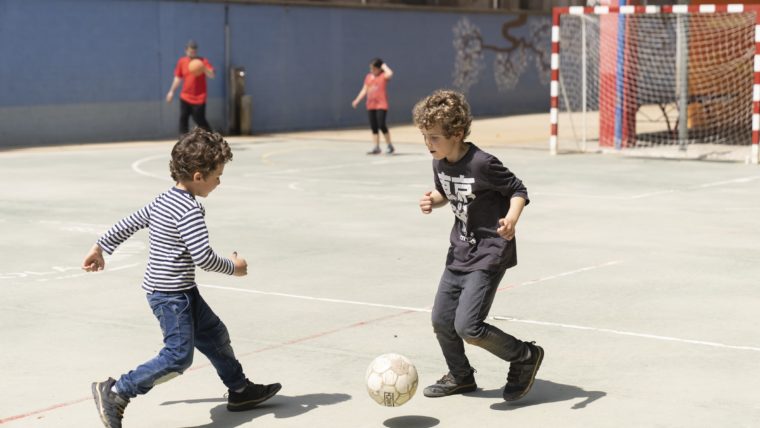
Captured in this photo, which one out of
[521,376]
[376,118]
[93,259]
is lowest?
[521,376]

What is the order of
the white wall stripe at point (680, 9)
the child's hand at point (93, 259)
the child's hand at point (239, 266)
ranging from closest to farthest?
the child's hand at point (239, 266) → the child's hand at point (93, 259) → the white wall stripe at point (680, 9)

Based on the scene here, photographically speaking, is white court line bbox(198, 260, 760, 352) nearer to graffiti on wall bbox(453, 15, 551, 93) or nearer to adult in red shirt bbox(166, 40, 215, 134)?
adult in red shirt bbox(166, 40, 215, 134)

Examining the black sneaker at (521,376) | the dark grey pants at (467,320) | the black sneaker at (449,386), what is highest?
the dark grey pants at (467,320)

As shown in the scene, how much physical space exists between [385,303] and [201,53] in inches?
806

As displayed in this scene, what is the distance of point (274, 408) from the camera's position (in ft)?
21.2

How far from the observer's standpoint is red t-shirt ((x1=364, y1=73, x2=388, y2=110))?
22750 millimetres

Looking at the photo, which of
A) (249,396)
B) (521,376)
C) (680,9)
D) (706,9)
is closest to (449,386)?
(521,376)

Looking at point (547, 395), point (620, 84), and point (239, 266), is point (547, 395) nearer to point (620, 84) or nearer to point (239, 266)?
point (239, 266)

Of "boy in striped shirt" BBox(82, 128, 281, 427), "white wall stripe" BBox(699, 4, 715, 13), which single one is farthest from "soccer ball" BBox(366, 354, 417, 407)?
"white wall stripe" BBox(699, 4, 715, 13)

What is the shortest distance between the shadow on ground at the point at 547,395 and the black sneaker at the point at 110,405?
1.81 metres

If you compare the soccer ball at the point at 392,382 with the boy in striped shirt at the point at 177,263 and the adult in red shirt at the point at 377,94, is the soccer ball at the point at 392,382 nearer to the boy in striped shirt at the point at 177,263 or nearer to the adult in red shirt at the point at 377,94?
the boy in striped shirt at the point at 177,263

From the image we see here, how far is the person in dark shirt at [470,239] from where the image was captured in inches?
248

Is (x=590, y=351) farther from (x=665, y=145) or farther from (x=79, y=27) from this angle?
(x=79, y=27)

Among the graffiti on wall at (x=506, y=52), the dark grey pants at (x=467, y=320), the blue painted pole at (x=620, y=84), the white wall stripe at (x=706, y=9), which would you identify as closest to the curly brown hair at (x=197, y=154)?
the dark grey pants at (x=467, y=320)
